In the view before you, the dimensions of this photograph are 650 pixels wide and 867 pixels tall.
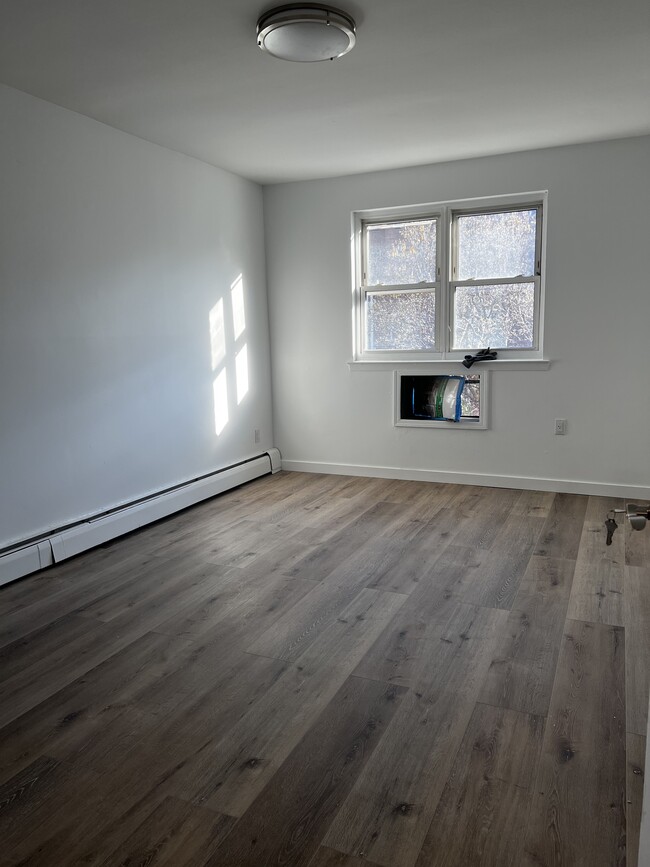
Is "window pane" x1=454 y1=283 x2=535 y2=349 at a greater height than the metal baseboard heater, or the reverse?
"window pane" x1=454 y1=283 x2=535 y2=349

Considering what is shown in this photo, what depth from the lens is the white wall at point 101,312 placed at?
3.22m

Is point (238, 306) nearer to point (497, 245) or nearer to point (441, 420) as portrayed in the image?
point (441, 420)

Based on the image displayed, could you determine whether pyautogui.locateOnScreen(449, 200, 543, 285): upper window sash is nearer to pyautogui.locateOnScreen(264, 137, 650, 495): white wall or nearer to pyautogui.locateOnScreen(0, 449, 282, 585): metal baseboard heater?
pyautogui.locateOnScreen(264, 137, 650, 495): white wall

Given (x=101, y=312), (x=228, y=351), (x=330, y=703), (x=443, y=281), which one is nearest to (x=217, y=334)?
(x=228, y=351)

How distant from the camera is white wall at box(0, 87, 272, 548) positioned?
3.22m

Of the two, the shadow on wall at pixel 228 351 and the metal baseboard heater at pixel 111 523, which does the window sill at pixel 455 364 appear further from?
the metal baseboard heater at pixel 111 523

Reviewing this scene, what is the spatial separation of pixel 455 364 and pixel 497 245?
3.08 feet

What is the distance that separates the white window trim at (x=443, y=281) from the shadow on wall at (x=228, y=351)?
919 mm

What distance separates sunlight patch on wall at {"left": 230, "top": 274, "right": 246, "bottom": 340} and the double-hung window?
3.07 feet

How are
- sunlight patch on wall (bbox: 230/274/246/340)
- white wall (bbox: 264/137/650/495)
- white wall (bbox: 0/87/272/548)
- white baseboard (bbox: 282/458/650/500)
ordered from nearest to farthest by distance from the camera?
white wall (bbox: 0/87/272/548), white wall (bbox: 264/137/650/495), white baseboard (bbox: 282/458/650/500), sunlight patch on wall (bbox: 230/274/246/340)

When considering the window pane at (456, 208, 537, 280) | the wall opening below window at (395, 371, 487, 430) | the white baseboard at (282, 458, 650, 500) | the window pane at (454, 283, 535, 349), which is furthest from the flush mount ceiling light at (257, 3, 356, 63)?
the white baseboard at (282, 458, 650, 500)

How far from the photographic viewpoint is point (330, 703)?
82.6 inches

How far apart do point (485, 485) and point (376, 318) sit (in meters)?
1.62

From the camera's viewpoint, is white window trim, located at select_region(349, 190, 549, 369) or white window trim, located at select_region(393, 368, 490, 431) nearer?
white window trim, located at select_region(349, 190, 549, 369)
